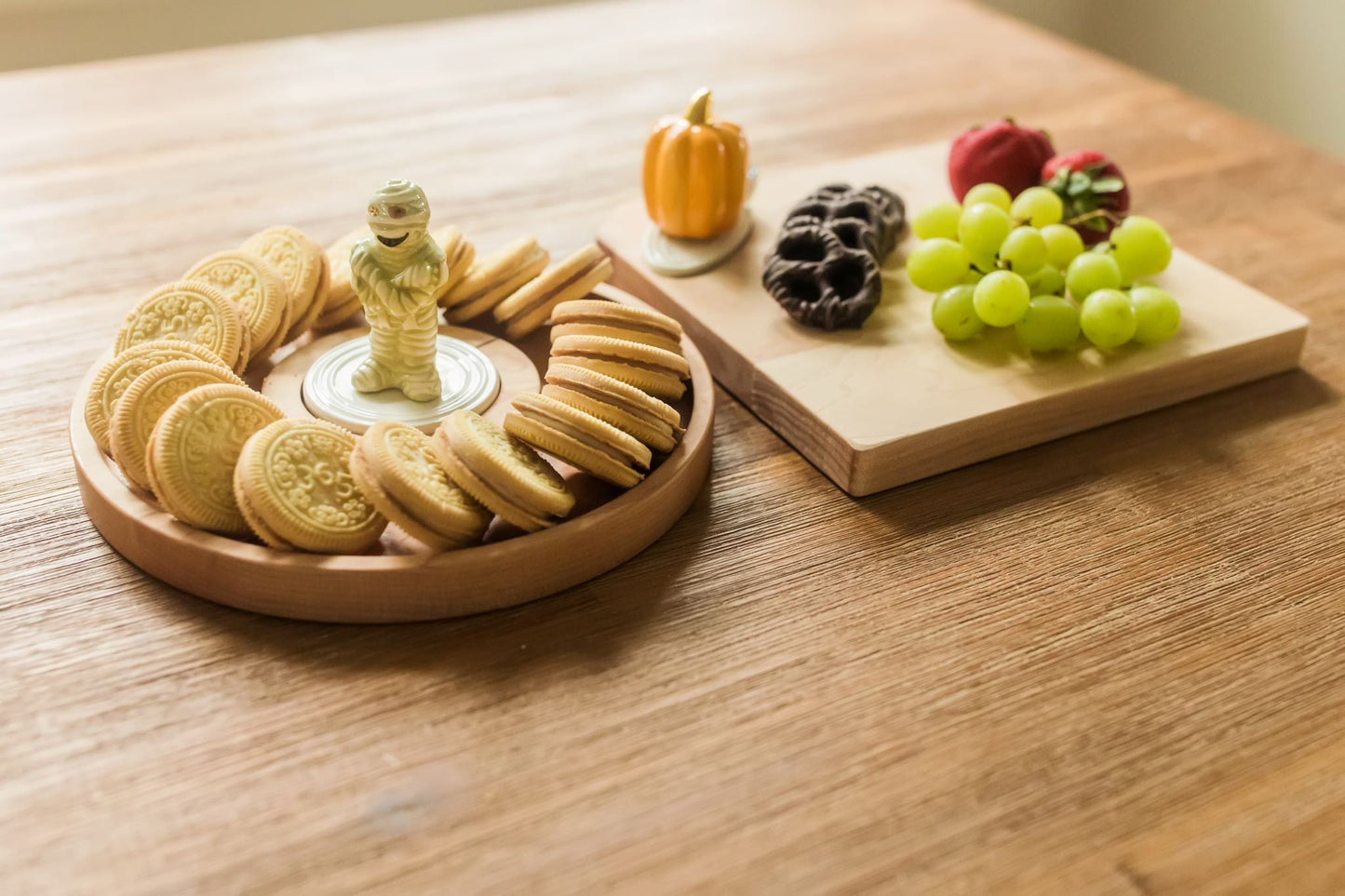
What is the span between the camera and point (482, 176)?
1.63m

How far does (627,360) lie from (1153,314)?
524 millimetres

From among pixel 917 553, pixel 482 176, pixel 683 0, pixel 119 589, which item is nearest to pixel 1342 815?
pixel 917 553

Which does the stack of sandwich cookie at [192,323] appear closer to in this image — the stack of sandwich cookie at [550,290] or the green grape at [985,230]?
the stack of sandwich cookie at [550,290]

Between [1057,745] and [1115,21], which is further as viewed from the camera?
[1115,21]

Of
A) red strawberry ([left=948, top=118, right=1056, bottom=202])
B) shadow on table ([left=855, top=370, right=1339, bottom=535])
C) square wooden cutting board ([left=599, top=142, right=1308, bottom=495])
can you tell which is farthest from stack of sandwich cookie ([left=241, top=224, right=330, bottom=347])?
red strawberry ([left=948, top=118, right=1056, bottom=202])

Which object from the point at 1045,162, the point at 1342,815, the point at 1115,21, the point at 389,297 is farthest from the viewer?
the point at 1115,21

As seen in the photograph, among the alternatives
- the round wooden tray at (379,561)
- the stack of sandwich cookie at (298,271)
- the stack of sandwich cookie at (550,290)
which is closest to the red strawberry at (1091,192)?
the stack of sandwich cookie at (550,290)

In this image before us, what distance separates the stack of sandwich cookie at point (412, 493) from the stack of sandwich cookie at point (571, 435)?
0.07 meters

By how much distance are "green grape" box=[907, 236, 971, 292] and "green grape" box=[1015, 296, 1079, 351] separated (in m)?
0.09

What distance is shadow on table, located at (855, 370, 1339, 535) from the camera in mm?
1058

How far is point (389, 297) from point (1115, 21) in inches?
127

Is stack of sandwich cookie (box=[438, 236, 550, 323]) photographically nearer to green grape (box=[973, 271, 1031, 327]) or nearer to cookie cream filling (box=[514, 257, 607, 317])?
cookie cream filling (box=[514, 257, 607, 317])

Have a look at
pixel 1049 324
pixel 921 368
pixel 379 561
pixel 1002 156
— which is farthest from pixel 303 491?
pixel 1002 156

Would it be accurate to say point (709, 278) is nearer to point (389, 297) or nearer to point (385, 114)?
point (389, 297)
